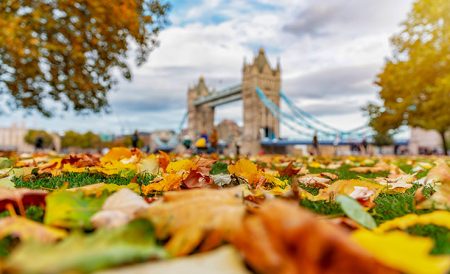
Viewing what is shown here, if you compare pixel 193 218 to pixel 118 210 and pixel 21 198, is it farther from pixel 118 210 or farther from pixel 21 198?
pixel 21 198

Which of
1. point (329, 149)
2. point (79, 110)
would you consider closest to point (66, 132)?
point (329, 149)

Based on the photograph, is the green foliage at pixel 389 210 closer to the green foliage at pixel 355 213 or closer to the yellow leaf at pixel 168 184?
the green foliage at pixel 355 213

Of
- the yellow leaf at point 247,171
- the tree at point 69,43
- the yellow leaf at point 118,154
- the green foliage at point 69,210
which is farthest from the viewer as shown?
the tree at point 69,43

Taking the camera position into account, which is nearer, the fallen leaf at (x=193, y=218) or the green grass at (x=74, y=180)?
the fallen leaf at (x=193, y=218)

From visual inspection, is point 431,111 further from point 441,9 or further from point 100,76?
point 100,76

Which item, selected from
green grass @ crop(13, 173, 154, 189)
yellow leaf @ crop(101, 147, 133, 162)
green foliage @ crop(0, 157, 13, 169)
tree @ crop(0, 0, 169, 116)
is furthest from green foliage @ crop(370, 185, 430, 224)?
tree @ crop(0, 0, 169, 116)

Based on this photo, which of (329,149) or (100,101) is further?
(329,149)

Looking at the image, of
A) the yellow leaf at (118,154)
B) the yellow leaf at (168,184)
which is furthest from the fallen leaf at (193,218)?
the yellow leaf at (118,154)

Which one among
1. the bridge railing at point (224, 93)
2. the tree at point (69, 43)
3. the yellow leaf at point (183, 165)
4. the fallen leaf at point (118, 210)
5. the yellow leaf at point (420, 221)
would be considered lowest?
the yellow leaf at point (420, 221)
